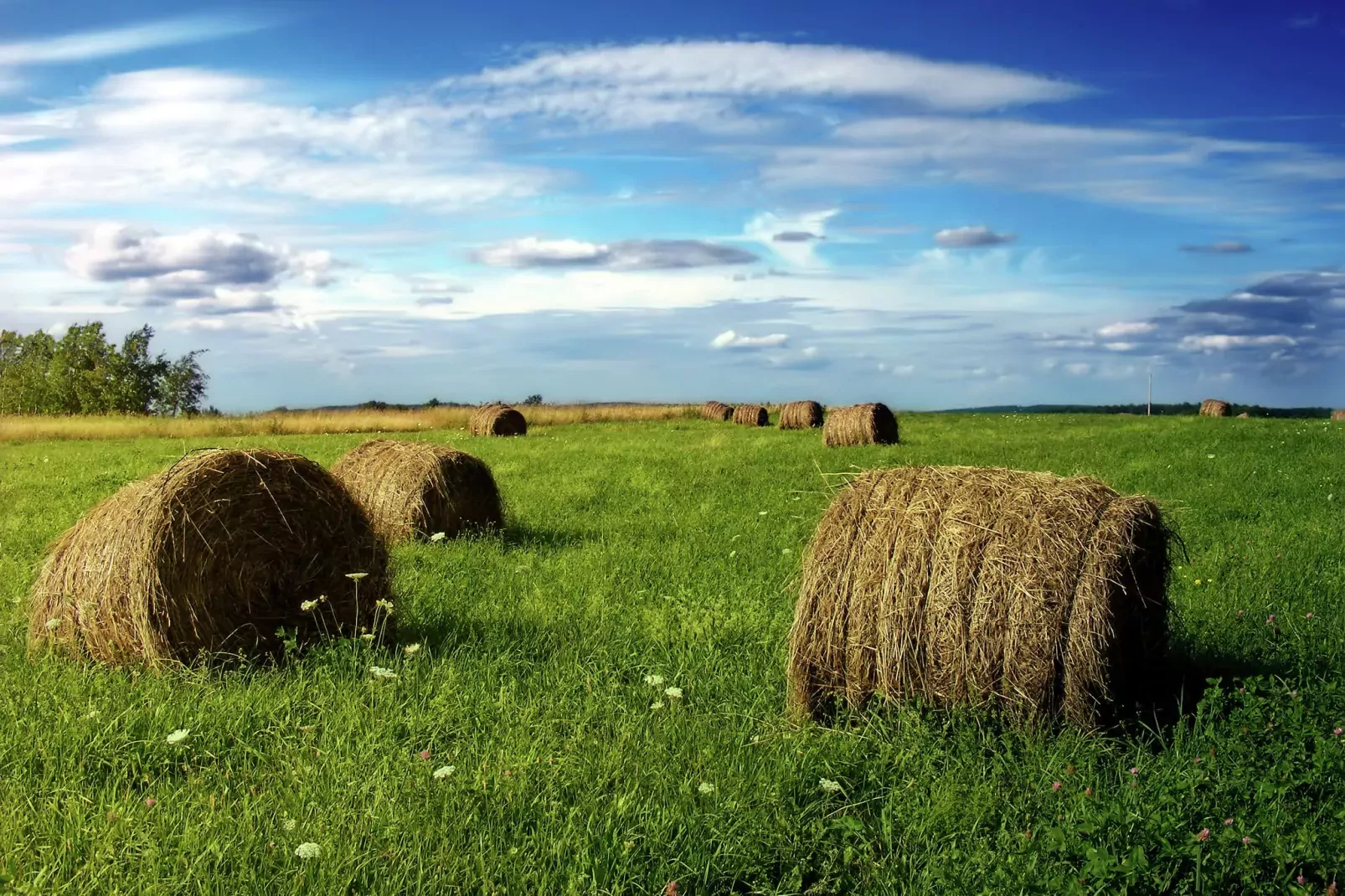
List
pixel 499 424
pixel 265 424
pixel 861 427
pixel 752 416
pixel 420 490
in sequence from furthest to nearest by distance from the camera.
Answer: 1. pixel 752 416
2. pixel 265 424
3. pixel 499 424
4. pixel 861 427
5. pixel 420 490

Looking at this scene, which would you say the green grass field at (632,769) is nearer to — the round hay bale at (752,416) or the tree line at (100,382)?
the round hay bale at (752,416)

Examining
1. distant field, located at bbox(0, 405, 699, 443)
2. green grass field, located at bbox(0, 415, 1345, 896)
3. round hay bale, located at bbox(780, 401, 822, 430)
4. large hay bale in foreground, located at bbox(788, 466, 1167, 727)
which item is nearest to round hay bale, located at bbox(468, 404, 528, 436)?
distant field, located at bbox(0, 405, 699, 443)

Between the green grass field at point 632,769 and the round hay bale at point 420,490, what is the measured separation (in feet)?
9.53

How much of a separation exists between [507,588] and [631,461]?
13.3 metres

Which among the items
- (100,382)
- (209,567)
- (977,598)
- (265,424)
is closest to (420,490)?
(209,567)

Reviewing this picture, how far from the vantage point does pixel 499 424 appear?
119 feet

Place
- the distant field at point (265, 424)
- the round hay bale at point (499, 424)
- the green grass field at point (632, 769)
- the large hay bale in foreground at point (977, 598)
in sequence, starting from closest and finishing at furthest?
the green grass field at point (632, 769) < the large hay bale in foreground at point (977, 598) < the round hay bale at point (499, 424) < the distant field at point (265, 424)

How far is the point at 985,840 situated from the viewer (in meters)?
4.78

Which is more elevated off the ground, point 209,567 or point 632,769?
point 209,567

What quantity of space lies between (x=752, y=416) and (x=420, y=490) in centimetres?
3305

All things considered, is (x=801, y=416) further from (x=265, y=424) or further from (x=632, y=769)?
(x=632, y=769)

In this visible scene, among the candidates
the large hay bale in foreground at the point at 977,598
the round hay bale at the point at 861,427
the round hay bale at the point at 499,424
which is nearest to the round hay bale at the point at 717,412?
the round hay bale at the point at 499,424

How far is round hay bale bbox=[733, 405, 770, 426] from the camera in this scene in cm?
4512

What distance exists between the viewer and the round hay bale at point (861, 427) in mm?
30188
